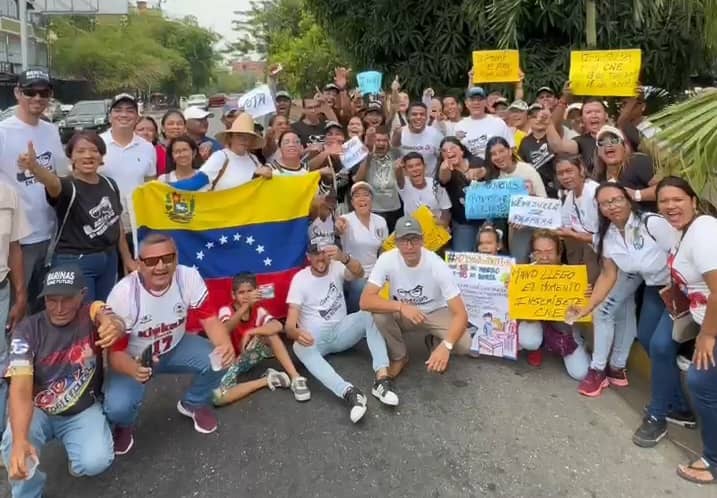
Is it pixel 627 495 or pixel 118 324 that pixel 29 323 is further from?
pixel 627 495

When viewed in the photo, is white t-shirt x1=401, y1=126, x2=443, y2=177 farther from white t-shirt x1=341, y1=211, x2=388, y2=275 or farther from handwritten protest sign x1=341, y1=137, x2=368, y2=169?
white t-shirt x1=341, y1=211, x2=388, y2=275

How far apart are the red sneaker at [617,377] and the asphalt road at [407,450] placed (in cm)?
18

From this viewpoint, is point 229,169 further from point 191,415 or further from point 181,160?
point 191,415

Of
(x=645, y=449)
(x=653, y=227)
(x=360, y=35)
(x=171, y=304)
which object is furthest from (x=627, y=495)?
(x=360, y=35)

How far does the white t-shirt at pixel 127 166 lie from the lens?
194 inches

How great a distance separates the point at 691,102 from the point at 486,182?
1.95 meters

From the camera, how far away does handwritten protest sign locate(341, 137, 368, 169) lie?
5.80 meters

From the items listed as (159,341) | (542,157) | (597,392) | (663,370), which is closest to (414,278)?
(597,392)

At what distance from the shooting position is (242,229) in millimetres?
5270

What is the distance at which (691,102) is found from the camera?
12.6 ft

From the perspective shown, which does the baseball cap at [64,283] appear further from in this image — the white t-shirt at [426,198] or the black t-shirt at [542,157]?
the black t-shirt at [542,157]

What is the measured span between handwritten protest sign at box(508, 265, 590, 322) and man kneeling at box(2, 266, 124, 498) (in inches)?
Result: 112

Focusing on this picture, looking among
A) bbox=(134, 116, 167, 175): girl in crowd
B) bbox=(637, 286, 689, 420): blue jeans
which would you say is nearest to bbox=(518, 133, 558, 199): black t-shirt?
bbox=(637, 286, 689, 420): blue jeans

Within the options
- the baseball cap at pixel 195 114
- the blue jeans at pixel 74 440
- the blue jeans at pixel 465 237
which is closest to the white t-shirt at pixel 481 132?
the blue jeans at pixel 465 237
